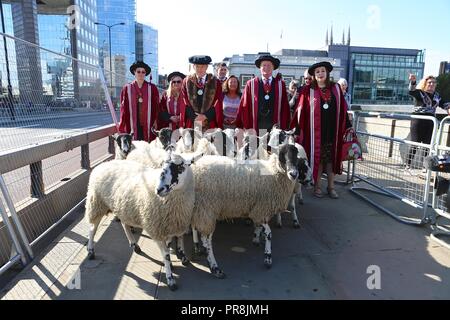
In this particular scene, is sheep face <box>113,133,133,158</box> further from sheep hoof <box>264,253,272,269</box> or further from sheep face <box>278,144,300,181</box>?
sheep hoof <box>264,253,272,269</box>

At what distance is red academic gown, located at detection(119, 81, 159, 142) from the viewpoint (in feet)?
18.2

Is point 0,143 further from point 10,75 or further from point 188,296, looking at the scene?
point 188,296

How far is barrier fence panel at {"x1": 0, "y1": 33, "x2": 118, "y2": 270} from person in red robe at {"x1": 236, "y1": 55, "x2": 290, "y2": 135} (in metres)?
2.75

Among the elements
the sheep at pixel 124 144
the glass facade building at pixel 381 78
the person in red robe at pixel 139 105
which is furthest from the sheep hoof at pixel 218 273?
the glass facade building at pixel 381 78

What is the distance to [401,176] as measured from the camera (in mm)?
6242

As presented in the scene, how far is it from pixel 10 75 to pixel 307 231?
4067 millimetres

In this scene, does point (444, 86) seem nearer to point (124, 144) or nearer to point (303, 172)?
point (303, 172)

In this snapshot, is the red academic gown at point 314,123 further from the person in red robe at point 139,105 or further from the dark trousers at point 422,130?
the dark trousers at point 422,130

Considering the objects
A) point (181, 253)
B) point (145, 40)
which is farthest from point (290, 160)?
point (145, 40)

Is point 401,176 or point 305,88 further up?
point 305,88

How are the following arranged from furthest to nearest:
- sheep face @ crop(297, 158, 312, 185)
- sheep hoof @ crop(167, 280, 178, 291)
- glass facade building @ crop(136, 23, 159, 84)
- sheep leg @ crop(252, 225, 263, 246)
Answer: glass facade building @ crop(136, 23, 159, 84), sheep leg @ crop(252, 225, 263, 246), sheep face @ crop(297, 158, 312, 185), sheep hoof @ crop(167, 280, 178, 291)

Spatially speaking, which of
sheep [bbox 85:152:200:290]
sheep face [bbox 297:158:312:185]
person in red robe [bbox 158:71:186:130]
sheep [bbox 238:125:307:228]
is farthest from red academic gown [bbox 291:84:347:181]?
sheep [bbox 85:152:200:290]

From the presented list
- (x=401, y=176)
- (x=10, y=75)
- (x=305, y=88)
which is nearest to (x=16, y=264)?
(x=10, y=75)
